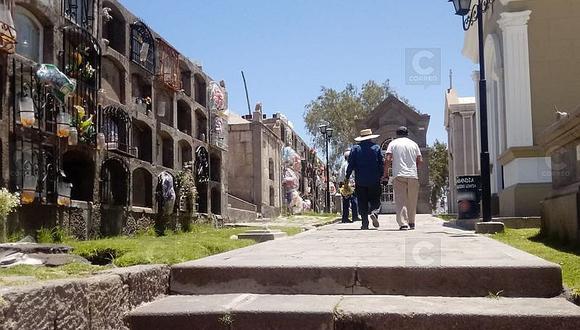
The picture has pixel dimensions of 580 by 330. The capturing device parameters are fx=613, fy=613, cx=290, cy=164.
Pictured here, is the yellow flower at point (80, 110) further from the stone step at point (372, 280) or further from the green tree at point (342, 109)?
the green tree at point (342, 109)

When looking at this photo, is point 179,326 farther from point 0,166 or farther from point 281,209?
point 281,209

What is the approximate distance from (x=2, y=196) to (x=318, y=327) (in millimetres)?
7357

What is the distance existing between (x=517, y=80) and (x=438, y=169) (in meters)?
40.3

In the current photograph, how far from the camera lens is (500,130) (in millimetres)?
13750

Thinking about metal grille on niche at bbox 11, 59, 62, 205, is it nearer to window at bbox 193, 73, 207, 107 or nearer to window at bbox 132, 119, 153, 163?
window at bbox 132, 119, 153, 163

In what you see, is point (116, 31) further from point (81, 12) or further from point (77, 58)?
point (77, 58)

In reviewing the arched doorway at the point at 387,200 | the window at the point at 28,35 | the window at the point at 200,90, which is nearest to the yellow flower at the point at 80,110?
the window at the point at 28,35

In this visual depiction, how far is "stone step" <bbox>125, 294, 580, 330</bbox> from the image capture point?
11.0 feet

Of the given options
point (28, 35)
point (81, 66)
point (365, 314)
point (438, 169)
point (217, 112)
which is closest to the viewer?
point (365, 314)

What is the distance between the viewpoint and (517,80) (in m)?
12.0

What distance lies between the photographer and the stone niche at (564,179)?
17.7ft

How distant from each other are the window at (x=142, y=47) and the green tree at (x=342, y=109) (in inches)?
1041

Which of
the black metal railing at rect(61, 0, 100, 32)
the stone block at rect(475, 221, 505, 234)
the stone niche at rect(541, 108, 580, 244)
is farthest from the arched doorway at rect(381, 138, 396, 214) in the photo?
the stone niche at rect(541, 108, 580, 244)

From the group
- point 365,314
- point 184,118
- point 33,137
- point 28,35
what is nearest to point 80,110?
point 33,137
